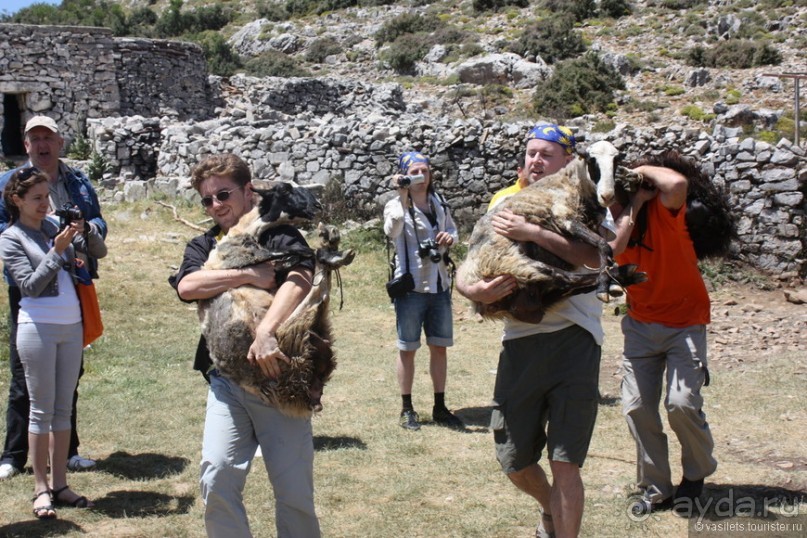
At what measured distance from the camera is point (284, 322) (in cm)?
319

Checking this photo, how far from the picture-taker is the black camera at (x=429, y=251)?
6.03 meters

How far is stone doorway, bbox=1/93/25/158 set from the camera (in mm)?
18969

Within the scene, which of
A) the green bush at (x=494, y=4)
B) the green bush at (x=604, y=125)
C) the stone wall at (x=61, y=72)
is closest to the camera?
the stone wall at (x=61, y=72)

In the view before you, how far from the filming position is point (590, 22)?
37438 millimetres

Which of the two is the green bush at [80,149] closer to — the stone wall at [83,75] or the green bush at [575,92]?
the stone wall at [83,75]

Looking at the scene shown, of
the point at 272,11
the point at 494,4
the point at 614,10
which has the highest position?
the point at 272,11

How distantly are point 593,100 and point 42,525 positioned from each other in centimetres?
2175

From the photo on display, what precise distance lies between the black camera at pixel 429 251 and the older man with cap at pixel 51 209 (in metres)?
2.26

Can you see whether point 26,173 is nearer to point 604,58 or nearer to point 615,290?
point 615,290

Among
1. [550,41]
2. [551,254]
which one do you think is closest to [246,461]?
[551,254]

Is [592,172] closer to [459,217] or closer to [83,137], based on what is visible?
[459,217]

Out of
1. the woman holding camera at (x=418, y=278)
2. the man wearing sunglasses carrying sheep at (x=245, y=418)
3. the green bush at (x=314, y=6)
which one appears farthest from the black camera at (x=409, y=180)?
the green bush at (x=314, y=6)

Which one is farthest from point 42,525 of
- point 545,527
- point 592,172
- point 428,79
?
point 428,79

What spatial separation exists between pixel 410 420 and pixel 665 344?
2.35 m
